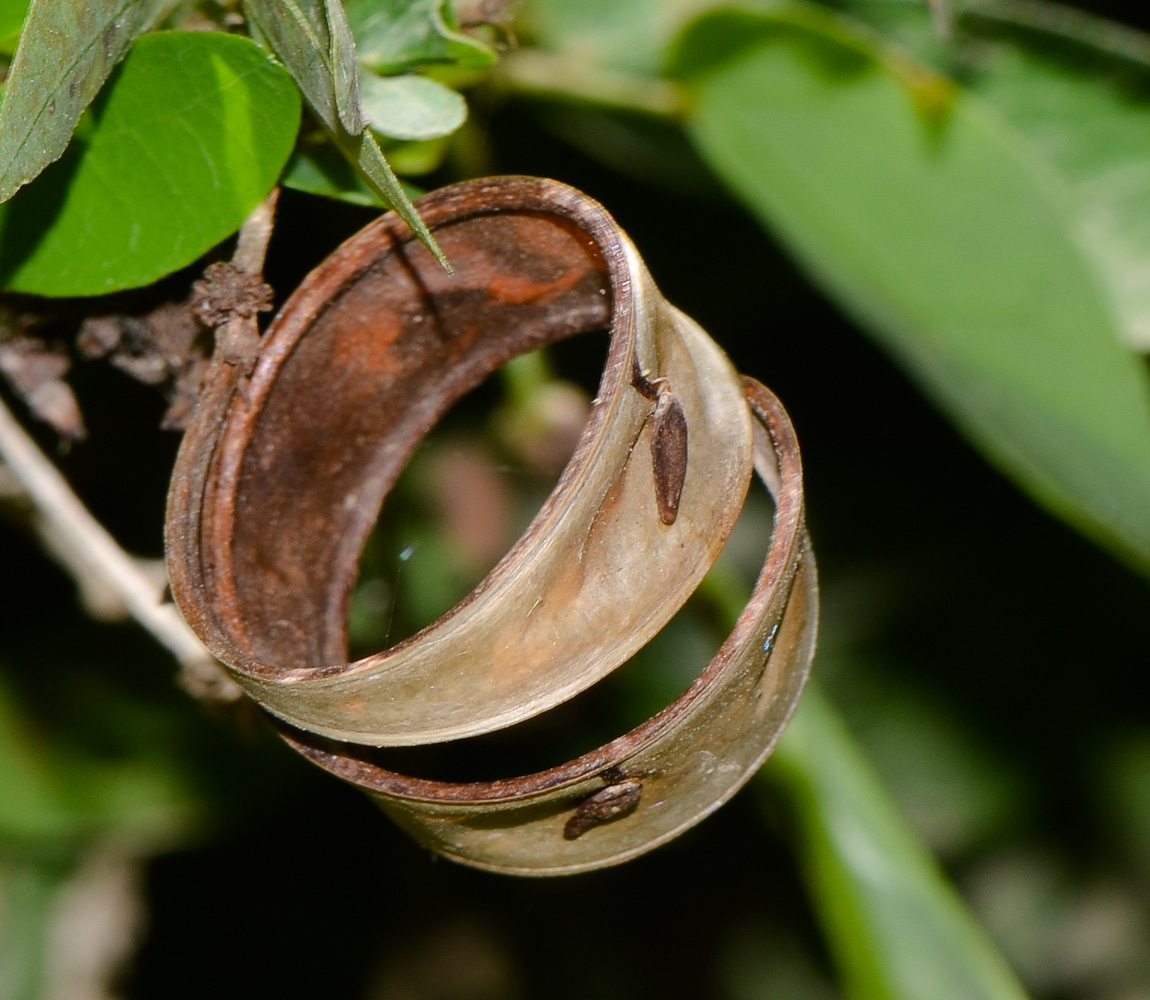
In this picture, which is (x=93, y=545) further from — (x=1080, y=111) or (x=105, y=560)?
(x=1080, y=111)

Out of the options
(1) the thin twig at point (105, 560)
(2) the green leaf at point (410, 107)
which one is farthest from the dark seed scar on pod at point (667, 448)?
(1) the thin twig at point (105, 560)

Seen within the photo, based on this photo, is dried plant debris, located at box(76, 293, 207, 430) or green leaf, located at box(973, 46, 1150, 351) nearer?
dried plant debris, located at box(76, 293, 207, 430)

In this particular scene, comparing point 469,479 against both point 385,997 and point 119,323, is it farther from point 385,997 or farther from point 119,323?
point 385,997

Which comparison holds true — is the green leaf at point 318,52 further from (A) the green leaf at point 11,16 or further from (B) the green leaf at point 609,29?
(B) the green leaf at point 609,29

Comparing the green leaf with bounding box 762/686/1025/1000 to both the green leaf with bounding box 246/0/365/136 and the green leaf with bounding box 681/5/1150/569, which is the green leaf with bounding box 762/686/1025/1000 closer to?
the green leaf with bounding box 681/5/1150/569

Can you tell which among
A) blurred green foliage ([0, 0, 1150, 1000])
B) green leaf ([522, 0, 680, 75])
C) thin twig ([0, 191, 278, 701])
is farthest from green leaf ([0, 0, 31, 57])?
green leaf ([522, 0, 680, 75])

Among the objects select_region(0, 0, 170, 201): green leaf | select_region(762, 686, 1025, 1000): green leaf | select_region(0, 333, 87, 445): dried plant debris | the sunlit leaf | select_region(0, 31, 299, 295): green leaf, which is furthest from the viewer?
the sunlit leaf

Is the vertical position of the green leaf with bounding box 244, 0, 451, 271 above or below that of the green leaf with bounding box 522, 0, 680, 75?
above

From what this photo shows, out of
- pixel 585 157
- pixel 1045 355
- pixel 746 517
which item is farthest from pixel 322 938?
pixel 1045 355
